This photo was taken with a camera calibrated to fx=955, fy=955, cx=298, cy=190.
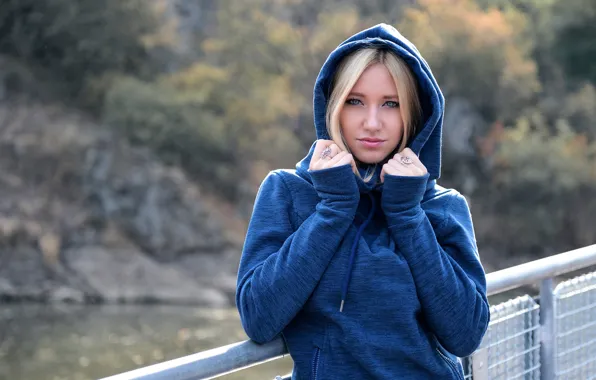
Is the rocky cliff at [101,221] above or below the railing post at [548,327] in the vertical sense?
below

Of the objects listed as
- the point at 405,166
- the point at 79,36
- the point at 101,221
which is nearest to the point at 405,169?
the point at 405,166

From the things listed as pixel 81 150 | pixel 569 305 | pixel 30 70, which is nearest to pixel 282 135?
pixel 81 150

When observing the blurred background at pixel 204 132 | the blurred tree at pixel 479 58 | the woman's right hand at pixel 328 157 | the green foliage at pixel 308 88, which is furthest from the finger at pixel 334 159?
the blurred tree at pixel 479 58

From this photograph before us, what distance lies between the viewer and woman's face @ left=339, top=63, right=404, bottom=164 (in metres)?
1.54

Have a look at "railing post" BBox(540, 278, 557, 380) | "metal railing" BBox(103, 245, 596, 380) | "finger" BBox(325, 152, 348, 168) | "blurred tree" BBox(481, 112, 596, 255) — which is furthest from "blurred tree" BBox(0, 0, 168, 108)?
"finger" BBox(325, 152, 348, 168)

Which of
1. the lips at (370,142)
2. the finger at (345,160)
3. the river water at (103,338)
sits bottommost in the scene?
the river water at (103,338)

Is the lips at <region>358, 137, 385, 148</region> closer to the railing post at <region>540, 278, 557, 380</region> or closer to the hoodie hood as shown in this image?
the hoodie hood

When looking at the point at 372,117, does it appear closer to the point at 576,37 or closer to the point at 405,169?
the point at 405,169

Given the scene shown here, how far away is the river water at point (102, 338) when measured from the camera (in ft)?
53.4

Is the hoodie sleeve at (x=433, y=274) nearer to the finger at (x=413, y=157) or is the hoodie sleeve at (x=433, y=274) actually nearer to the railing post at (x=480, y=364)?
the finger at (x=413, y=157)

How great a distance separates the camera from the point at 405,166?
4.93ft

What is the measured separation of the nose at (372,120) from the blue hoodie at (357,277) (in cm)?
7

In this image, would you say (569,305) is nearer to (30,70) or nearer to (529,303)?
(529,303)

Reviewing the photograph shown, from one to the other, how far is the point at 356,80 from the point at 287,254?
30cm
